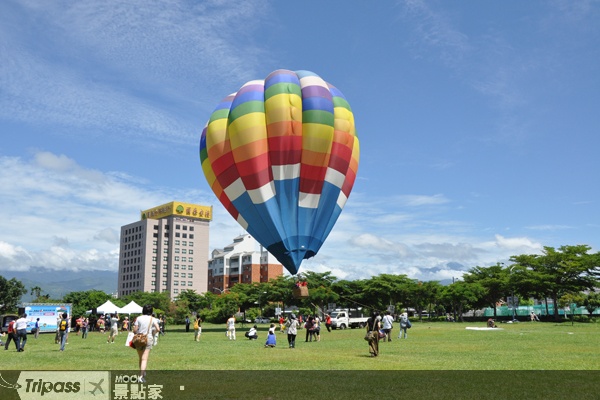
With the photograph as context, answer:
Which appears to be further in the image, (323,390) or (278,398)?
(323,390)

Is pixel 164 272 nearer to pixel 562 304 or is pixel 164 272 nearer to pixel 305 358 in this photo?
pixel 562 304

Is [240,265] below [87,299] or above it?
above

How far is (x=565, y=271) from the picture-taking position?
209 ft

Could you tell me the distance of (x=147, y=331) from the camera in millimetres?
12531

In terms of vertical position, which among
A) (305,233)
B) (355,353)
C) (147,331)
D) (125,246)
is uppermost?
(125,246)

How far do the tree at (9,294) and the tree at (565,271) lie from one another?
86855 mm

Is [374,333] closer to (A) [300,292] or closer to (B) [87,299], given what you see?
(A) [300,292]

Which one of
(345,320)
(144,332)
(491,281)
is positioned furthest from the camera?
(491,281)

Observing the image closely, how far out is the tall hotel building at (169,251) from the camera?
17275 centimetres

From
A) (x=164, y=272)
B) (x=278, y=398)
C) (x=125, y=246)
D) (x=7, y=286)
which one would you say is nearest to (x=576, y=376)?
(x=278, y=398)

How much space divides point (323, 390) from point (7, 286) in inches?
4021

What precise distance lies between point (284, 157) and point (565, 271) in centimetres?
4734

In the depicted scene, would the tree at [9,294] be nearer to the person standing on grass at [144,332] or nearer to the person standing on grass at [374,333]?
the person standing on grass at [374,333]

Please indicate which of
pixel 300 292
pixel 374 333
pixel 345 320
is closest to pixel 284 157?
pixel 300 292
